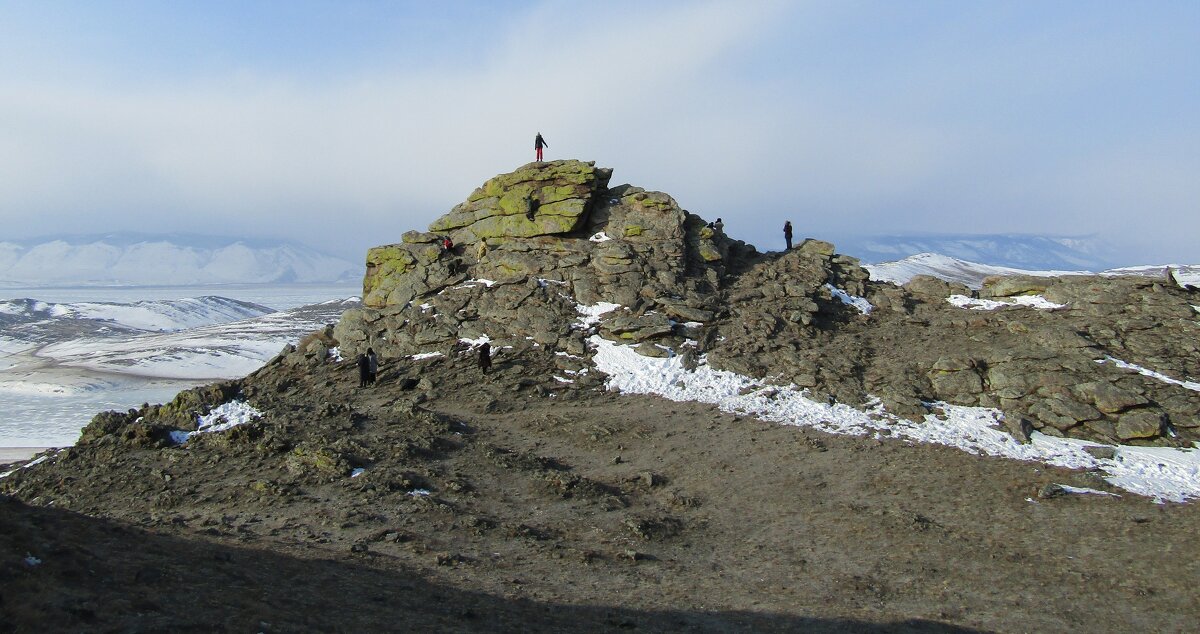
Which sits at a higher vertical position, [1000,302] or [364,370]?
[1000,302]

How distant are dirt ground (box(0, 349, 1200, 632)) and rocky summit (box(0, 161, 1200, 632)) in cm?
9

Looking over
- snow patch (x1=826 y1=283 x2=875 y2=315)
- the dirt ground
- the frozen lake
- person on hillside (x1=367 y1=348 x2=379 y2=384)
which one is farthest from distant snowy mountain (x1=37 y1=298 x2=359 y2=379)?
snow patch (x1=826 y1=283 x2=875 y2=315)

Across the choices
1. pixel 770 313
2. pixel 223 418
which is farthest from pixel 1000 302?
pixel 223 418

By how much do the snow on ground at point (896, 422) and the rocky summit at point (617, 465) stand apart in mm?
462

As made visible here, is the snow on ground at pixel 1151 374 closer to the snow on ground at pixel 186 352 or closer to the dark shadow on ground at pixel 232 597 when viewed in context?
the dark shadow on ground at pixel 232 597

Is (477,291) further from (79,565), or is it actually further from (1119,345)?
(1119,345)

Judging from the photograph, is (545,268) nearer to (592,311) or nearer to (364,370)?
(592,311)

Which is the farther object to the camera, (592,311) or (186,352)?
(186,352)

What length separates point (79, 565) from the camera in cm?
969

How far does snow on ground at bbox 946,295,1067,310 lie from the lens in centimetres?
3166

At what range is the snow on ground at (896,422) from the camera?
786 inches

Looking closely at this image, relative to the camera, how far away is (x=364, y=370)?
1103 inches

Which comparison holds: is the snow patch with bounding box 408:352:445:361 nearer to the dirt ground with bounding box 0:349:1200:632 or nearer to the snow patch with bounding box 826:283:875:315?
the dirt ground with bounding box 0:349:1200:632

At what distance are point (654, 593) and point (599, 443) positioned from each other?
1003cm
